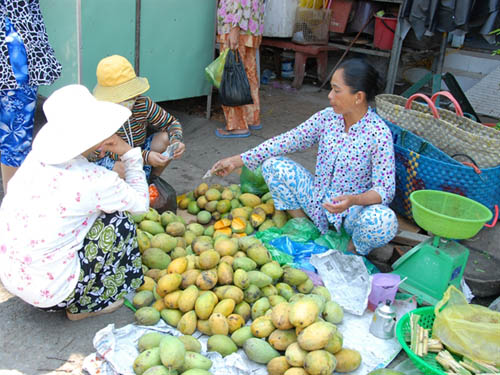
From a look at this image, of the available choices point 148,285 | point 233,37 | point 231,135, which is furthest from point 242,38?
point 148,285

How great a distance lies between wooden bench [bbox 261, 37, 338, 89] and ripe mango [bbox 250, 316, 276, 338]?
518 centimetres

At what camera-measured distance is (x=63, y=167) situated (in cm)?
187

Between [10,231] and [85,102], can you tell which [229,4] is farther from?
[10,231]

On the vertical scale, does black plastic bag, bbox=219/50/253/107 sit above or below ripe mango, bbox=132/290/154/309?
above

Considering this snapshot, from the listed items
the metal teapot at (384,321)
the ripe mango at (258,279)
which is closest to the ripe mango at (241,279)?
the ripe mango at (258,279)

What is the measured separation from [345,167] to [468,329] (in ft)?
3.69

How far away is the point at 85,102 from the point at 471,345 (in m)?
1.78

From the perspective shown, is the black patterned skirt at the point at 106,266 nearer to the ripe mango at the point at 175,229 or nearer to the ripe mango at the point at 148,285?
the ripe mango at the point at 148,285

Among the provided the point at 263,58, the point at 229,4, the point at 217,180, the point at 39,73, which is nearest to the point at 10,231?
the point at 39,73

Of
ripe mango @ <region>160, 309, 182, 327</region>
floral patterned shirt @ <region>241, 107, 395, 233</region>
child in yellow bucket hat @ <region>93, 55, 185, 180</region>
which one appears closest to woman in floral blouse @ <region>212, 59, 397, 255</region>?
floral patterned shirt @ <region>241, 107, 395, 233</region>

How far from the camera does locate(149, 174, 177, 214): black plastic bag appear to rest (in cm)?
302

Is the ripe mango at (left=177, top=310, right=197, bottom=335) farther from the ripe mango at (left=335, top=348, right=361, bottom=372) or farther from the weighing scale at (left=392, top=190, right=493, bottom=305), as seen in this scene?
the weighing scale at (left=392, top=190, right=493, bottom=305)

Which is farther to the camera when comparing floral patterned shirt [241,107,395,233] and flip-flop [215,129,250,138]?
flip-flop [215,129,250,138]

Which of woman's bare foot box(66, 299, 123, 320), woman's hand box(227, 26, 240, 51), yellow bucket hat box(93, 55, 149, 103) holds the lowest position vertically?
woman's bare foot box(66, 299, 123, 320)
